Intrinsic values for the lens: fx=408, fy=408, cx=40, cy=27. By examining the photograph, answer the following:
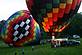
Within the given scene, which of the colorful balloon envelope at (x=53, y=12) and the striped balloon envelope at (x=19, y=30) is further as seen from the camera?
the striped balloon envelope at (x=19, y=30)

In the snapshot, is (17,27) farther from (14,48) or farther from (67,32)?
(67,32)

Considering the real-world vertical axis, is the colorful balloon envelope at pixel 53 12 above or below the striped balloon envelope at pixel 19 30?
above

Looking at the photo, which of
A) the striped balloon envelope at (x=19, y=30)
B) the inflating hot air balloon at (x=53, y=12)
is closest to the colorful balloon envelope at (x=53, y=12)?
the inflating hot air balloon at (x=53, y=12)

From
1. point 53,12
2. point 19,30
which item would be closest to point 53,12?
point 53,12

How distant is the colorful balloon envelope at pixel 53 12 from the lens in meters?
32.6

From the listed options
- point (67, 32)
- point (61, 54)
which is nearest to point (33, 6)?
point (61, 54)

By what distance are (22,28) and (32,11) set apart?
1111 centimetres

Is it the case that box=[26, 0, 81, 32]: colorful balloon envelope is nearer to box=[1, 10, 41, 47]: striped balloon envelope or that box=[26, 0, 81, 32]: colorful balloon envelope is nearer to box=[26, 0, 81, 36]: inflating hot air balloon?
box=[26, 0, 81, 36]: inflating hot air balloon

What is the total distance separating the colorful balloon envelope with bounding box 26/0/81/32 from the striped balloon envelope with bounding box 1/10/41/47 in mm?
11135

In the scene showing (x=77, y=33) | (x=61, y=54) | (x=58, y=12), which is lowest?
(x=77, y=33)

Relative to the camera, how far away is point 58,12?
108 feet

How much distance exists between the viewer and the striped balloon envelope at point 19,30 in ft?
146

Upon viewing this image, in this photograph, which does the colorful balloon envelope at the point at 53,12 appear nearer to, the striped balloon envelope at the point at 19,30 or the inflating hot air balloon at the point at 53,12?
the inflating hot air balloon at the point at 53,12

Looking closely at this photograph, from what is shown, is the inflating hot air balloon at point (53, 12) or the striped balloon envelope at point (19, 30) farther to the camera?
the striped balloon envelope at point (19, 30)
